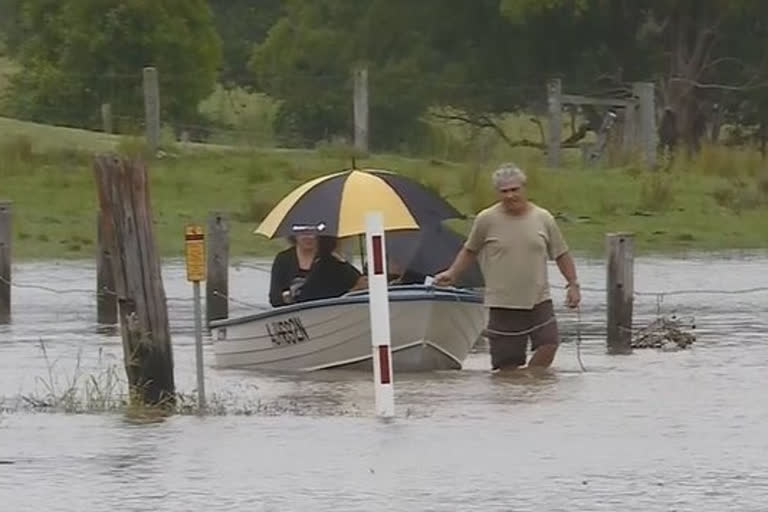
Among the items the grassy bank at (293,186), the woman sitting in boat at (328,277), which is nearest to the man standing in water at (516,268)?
the woman sitting in boat at (328,277)

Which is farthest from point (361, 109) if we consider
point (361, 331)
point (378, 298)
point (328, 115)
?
point (378, 298)

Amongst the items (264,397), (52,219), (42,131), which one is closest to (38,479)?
(264,397)

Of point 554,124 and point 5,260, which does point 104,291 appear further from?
point 554,124

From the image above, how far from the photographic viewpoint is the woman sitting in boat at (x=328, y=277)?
59.7 feet

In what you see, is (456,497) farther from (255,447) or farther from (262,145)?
(262,145)

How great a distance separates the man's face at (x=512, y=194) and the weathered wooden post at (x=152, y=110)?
17.8m

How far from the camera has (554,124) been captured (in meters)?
36.6

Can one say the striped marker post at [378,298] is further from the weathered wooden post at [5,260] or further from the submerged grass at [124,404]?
the weathered wooden post at [5,260]

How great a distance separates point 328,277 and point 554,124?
1864 cm

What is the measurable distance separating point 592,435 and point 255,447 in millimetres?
1861

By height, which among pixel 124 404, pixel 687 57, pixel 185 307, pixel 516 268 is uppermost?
pixel 687 57

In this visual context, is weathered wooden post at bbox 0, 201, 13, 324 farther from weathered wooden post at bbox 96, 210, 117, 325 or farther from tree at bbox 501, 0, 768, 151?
tree at bbox 501, 0, 768, 151

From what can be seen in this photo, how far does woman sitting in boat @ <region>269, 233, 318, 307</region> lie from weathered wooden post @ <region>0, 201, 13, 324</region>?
416 cm

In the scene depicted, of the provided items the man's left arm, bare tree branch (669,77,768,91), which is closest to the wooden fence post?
bare tree branch (669,77,768,91)
